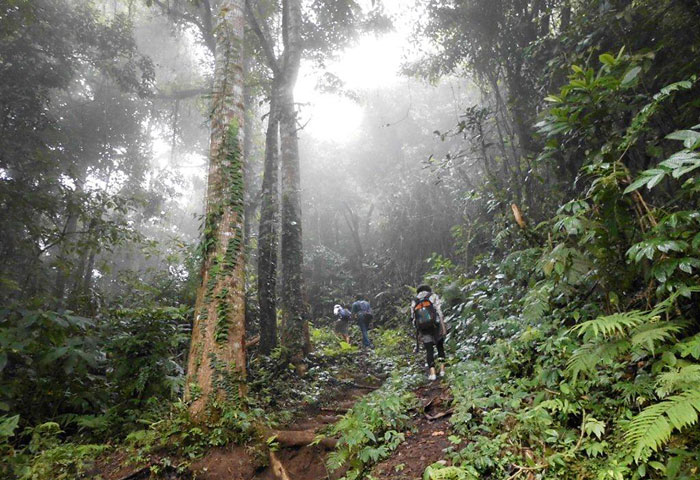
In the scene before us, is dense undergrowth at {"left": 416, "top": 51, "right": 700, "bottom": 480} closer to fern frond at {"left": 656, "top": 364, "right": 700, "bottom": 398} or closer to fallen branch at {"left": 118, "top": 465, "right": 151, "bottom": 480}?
fern frond at {"left": 656, "top": 364, "right": 700, "bottom": 398}

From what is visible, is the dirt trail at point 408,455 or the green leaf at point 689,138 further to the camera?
the dirt trail at point 408,455

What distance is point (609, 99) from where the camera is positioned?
12.8ft

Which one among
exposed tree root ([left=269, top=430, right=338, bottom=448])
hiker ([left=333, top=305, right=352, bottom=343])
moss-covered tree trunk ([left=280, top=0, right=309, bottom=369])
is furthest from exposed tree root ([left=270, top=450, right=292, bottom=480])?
hiker ([left=333, top=305, right=352, bottom=343])

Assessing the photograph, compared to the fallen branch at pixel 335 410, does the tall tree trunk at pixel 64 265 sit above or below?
above

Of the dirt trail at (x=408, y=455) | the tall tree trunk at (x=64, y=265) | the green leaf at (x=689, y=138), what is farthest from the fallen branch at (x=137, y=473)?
the green leaf at (x=689, y=138)

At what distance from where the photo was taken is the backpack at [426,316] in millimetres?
6359

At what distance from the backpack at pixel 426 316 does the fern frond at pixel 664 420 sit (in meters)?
4.27

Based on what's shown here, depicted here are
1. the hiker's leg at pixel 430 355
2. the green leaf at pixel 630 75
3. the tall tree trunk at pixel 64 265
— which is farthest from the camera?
the tall tree trunk at pixel 64 265

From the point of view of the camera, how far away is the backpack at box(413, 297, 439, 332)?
636cm

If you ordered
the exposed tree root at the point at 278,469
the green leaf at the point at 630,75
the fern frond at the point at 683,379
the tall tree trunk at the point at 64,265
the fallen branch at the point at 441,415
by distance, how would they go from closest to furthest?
the fern frond at the point at 683,379, the green leaf at the point at 630,75, the exposed tree root at the point at 278,469, the fallen branch at the point at 441,415, the tall tree trunk at the point at 64,265

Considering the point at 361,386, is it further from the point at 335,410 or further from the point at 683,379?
the point at 683,379

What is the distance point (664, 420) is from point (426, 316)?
174 inches

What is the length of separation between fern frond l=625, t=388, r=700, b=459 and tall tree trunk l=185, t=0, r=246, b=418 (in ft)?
10.8

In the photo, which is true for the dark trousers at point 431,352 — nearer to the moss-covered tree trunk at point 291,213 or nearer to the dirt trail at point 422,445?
the dirt trail at point 422,445
